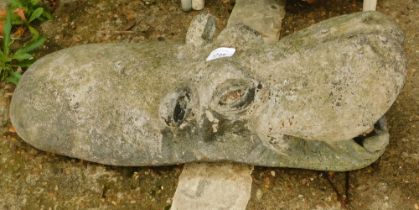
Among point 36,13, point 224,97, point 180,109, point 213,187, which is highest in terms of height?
point 224,97

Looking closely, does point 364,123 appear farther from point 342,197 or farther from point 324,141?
point 342,197

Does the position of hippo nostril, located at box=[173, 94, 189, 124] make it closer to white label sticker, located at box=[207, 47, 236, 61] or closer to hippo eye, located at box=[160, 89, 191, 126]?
hippo eye, located at box=[160, 89, 191, 126]

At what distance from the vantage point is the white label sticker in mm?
2127

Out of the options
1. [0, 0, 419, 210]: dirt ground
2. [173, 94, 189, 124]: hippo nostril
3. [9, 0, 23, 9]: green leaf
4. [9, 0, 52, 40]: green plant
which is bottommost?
[0, 0, 419, 210]: dirt ground

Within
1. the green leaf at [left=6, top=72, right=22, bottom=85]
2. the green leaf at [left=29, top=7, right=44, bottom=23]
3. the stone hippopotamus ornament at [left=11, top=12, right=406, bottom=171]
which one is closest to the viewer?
the stone hippopotamus ornament at [left=11, top=12, right=406, bottom=171]

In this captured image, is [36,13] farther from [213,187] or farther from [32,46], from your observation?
[213,187]

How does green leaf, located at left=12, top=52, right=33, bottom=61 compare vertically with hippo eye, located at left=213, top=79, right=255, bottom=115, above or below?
below

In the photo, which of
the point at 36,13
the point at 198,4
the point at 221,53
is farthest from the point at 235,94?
the point at 36,13

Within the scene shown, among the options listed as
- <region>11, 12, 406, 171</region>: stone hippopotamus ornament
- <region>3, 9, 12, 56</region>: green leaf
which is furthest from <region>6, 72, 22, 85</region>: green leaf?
<region>11, 12, 406, 171</region>: stone hippopotamus ornament

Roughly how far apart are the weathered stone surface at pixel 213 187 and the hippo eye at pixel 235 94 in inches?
16.2

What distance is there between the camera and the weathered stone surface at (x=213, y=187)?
227 cm

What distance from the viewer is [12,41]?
9.60 feet

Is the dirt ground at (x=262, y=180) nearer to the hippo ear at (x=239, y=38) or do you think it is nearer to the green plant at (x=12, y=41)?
the green plant at (x=12, y=41)

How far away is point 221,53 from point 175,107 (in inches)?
9.6
